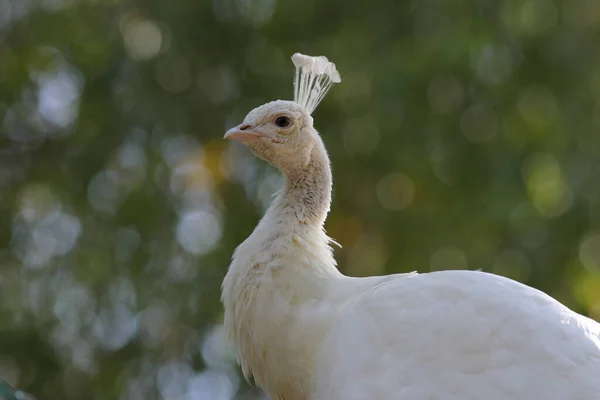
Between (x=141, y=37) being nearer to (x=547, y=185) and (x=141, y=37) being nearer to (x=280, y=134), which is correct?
(x=547, y=185)

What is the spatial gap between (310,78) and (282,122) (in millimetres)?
280

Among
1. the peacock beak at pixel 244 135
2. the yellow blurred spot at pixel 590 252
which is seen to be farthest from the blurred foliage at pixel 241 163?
the peacock beak at pixel 244 135

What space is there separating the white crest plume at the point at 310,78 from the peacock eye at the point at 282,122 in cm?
17

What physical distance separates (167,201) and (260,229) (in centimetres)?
408

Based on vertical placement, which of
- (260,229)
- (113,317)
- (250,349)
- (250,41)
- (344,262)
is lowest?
(113,317)

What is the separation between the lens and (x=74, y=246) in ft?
24.5

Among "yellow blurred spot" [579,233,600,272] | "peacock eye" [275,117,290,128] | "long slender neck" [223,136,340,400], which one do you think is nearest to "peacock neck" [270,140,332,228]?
"long slender neck" [223,136,340,400]

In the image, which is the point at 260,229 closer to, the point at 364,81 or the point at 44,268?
the point at 364,81

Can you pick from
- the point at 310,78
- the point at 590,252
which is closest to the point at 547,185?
the point at 590,252

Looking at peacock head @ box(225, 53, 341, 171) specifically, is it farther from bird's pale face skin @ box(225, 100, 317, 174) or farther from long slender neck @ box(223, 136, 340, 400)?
long slender neck @ box(223, 136, 340, 400)

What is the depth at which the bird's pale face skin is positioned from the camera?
3.58 metres

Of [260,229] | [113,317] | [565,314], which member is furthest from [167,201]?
[565,314]

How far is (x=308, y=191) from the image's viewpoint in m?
3.54

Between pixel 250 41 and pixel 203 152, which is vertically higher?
pixel 250 41
